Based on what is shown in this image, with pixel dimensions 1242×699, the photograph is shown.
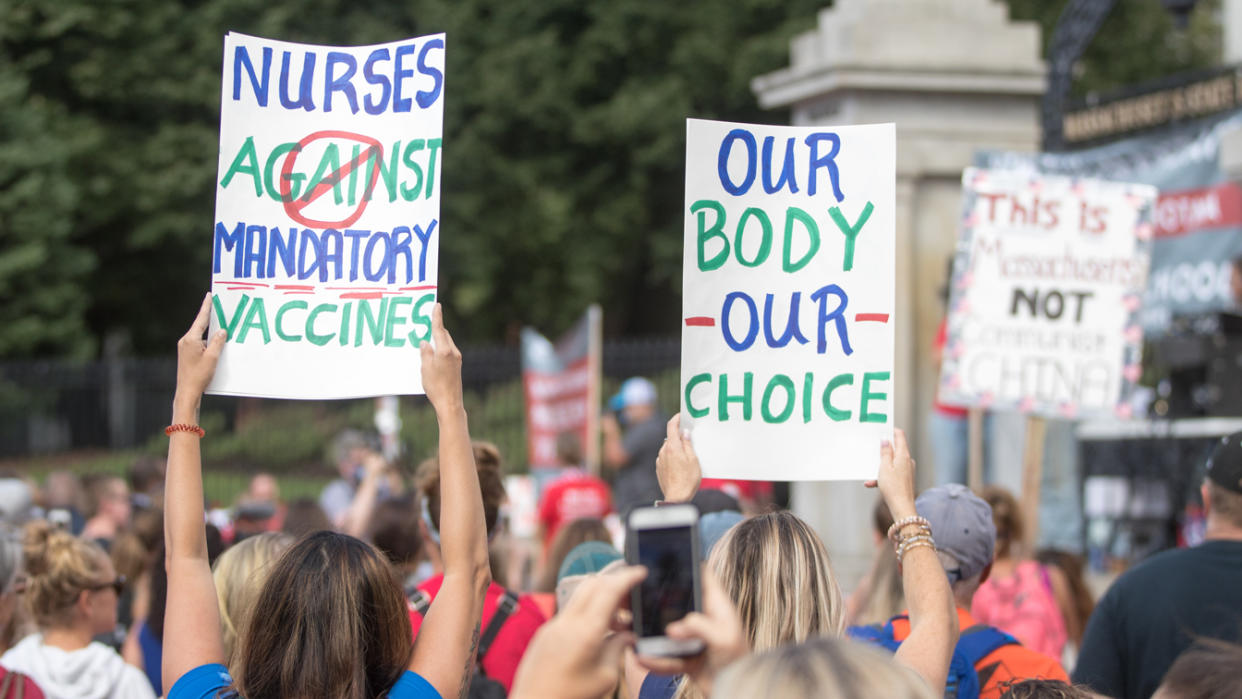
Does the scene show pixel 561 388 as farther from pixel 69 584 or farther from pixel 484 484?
pixel 69 584

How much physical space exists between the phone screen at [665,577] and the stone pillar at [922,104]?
618 centimetres

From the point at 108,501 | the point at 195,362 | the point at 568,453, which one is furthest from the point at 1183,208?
the point at 195,362

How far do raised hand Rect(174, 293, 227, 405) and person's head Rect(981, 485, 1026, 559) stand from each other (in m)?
2.91

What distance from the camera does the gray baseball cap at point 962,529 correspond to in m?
3.35

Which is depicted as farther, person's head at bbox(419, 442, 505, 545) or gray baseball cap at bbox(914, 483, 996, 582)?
person's head at bbox(419, 442, 505, 545)

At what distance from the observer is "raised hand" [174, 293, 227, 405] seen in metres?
3.02

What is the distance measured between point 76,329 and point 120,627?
54.0 feet

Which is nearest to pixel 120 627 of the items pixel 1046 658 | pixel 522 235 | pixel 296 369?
pixel 296 369

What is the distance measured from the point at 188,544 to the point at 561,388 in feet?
34.1

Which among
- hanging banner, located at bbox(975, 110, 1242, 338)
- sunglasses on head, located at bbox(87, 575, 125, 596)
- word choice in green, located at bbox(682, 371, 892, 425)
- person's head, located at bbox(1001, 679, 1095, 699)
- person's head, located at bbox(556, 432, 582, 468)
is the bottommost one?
sunglasses on head, located at bbox(87, 575, 125, 596)

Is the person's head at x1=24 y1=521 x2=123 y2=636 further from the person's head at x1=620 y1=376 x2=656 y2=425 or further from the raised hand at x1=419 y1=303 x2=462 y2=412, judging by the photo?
the person's head at x1=620 y1=376 x2=656 y2=425

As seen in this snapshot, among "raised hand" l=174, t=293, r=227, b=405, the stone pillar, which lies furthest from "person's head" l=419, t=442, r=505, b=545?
the stone pillar

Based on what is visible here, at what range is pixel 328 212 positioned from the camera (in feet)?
11.3

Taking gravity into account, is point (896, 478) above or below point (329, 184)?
below
